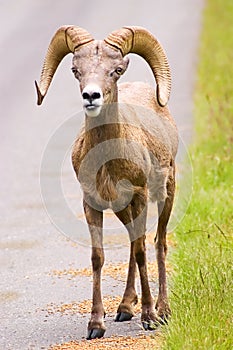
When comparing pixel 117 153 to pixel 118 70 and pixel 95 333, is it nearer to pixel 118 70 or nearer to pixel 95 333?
pixel 118 70

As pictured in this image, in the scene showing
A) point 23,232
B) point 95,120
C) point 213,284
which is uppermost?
point 95,120

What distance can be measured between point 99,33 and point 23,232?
10985 millimetres

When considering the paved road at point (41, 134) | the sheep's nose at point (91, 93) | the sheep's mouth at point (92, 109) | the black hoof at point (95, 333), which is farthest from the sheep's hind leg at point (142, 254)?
the sheep's nose at point (91, 93)

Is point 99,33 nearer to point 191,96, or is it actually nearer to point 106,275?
point 191,96

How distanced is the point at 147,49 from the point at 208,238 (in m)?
1.70

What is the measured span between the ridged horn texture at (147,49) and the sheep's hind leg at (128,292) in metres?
0.83

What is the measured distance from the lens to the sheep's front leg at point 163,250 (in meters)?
7.80

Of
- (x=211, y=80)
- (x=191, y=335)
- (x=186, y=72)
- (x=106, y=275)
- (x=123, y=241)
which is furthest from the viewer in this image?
(x=186, y=72)

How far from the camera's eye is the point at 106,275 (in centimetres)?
893

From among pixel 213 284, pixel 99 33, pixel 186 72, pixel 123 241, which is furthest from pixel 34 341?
Answer: pixel 99 33

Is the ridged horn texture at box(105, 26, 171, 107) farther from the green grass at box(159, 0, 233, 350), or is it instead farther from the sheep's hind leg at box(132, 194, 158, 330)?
the green grass at box(159, 0, 233, 350)

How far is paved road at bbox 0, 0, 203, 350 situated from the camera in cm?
793

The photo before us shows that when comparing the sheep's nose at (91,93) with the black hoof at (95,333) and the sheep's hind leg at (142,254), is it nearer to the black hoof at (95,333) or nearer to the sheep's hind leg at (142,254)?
the sheep's hind leg at (142,254)

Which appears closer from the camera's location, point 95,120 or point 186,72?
point 95,120
